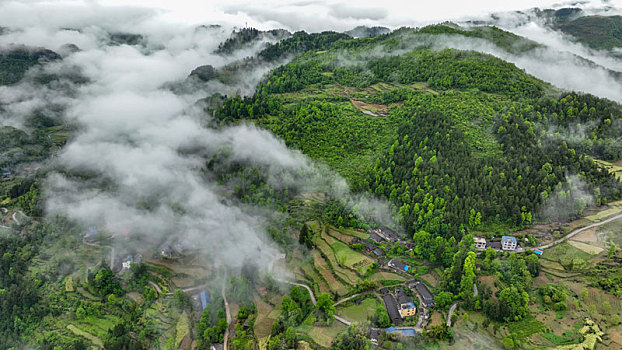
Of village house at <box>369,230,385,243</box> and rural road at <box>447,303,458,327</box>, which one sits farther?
village house at <box>369,230,385,243</box>

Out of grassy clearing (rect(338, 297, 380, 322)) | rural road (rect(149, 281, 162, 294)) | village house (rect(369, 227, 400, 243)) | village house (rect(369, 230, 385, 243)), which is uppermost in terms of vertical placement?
village house (rect(369, 227, 400, 243))

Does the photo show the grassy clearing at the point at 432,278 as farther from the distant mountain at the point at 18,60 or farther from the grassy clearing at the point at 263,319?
the distant mountain at the point at 18,60

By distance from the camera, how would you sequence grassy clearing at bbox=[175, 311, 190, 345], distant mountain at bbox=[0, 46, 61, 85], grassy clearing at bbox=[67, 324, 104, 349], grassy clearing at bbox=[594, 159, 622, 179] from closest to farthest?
grassy clearing at bbox=[175, 311, 190, 345] < grassy clearing at bbox=[67, 324, 104, 349] < grassy clearing at bbox=[594, 159, 622, 179] < distant mountain at bbox=[0, 46, 61, 85]

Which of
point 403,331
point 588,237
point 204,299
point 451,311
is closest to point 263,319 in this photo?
point 204,299

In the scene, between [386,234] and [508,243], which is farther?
[386,234]

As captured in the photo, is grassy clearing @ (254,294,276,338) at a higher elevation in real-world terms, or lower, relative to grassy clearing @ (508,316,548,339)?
lower

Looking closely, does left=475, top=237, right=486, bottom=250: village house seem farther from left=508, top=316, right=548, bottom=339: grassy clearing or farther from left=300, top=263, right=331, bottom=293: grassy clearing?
left=300, top=263, right=331, bottom=293: grassy clearing

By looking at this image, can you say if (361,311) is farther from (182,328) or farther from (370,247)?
(182,328)

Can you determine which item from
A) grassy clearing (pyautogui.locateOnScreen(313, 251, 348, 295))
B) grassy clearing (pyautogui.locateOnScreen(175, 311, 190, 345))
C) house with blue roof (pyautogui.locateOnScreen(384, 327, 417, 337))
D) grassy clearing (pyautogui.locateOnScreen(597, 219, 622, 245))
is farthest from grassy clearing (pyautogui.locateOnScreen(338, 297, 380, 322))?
grassy clearing (pyautogui.locateOnScreen(597, 219, 622, 245))
